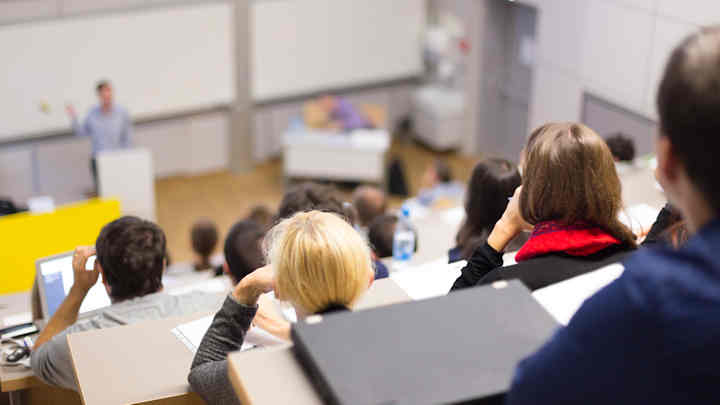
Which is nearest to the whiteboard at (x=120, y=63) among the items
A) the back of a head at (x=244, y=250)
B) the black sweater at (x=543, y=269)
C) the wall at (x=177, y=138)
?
the wall at (x=177, y=138)

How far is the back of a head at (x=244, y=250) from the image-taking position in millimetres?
3332

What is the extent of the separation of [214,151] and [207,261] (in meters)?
3.81

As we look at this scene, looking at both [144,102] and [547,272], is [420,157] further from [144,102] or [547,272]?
[547,272]

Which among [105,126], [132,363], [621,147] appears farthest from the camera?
[105,126]

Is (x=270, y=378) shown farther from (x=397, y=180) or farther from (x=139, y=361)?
(x=397, y=180)

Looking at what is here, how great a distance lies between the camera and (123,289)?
2.93 m

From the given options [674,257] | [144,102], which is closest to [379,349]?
[674,257]

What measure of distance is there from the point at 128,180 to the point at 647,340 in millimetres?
6501

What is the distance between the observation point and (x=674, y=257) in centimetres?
107

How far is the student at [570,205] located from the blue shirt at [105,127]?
6169mm

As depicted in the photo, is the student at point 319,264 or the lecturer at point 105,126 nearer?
the student at point 319,264

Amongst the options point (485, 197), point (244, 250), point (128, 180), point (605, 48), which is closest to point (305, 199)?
point (244, 250)

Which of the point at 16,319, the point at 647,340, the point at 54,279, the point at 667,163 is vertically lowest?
the point at 16,319

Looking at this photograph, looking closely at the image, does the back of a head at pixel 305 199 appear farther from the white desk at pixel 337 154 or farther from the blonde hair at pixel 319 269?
the white desk at pixel 337 154
